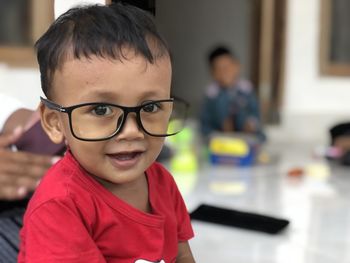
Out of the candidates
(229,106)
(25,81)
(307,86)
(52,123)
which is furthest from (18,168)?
(307,86)

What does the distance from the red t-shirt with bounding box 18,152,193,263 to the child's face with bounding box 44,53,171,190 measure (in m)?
0.02

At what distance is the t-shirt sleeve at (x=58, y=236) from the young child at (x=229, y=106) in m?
1.63

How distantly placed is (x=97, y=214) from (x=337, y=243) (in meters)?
0.68

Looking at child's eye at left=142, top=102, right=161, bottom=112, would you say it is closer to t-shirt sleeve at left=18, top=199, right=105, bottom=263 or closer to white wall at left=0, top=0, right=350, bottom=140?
t-shirt sleeve at left=18, top=199, right=105, bottom=263

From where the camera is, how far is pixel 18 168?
871mm

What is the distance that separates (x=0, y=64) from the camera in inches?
46.3

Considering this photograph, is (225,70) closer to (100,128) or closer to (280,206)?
(280,206)

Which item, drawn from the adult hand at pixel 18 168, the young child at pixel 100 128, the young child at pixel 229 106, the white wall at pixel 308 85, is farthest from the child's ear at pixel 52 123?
the white wall at pixel 308 85

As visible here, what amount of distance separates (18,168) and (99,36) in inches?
17.8

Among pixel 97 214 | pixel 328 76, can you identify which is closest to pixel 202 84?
pixel 328 76

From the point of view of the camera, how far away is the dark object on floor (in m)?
1.07

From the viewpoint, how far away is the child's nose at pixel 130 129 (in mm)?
475

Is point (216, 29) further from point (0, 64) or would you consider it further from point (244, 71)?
point (0, 64)

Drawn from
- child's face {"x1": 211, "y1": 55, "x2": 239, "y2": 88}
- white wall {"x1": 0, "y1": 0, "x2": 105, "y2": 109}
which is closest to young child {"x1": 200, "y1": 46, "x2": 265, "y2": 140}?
child's face {"x1": 211, "y1": 55, "x2": 239, "y2": 88}
